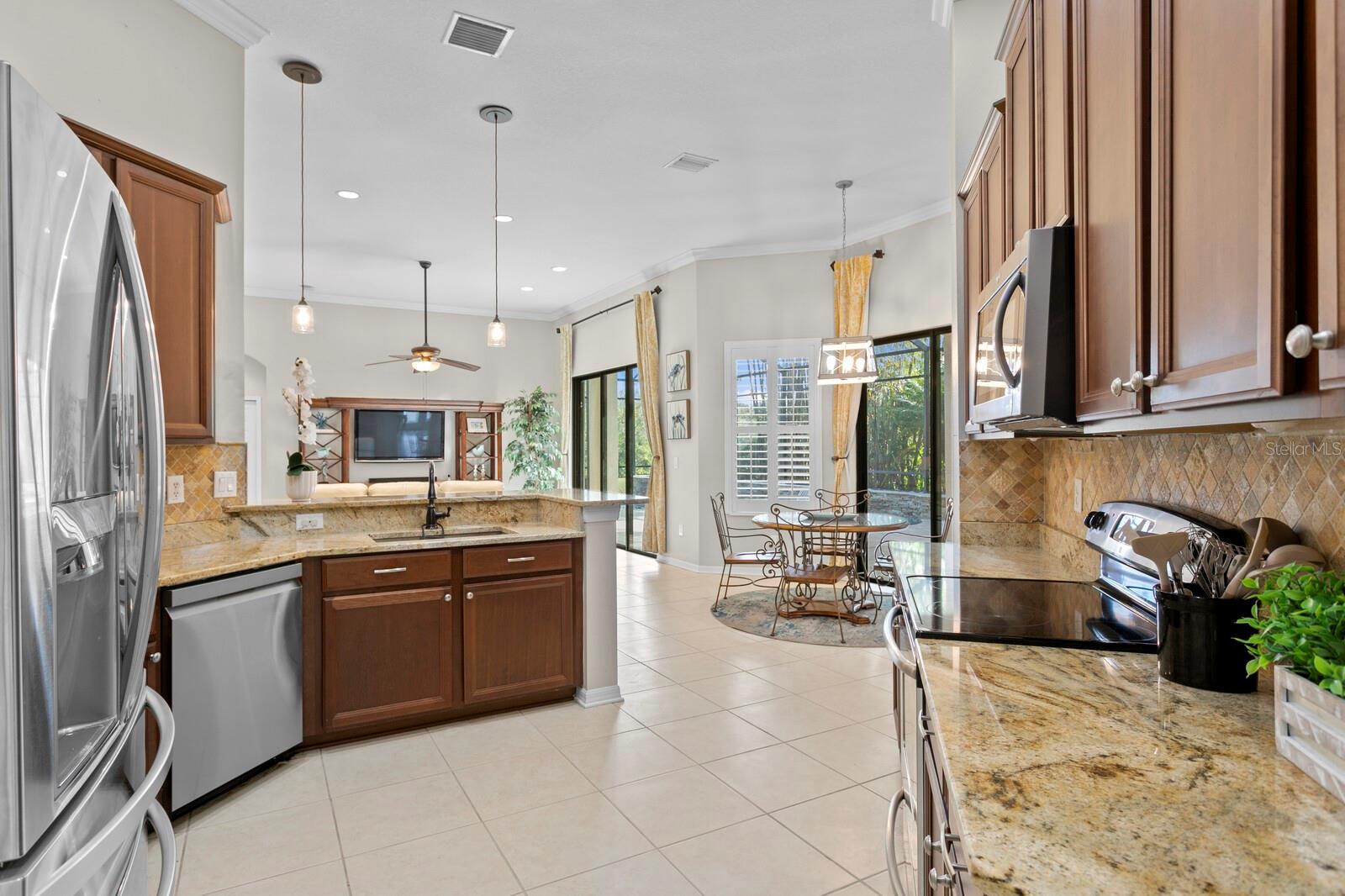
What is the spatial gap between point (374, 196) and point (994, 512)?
4782 millimetres

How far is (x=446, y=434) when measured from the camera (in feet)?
30.0

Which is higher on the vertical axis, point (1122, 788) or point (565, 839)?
point (1122, 788)

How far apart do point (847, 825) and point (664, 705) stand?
1311 mm

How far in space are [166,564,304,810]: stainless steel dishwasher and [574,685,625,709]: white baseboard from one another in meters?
1.24

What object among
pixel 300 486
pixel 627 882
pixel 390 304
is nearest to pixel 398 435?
pixel 390 304

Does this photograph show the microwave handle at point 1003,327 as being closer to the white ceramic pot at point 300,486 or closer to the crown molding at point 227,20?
the white ceramic pot at point 300,486

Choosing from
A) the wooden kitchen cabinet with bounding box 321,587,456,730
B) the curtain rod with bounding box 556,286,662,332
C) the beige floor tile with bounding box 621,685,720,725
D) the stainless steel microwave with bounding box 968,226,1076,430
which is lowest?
the beige floor tile with bounding box 621,685,720,725

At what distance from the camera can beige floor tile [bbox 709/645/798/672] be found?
4230 mm

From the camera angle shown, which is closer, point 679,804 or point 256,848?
point 256,848

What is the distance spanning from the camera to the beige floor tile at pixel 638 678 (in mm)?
3844

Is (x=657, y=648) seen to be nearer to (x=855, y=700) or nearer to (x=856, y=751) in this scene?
(x=855, y=700)

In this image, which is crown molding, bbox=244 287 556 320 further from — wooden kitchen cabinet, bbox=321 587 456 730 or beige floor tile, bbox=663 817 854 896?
beige floor tile, bbox=663 817 854 896

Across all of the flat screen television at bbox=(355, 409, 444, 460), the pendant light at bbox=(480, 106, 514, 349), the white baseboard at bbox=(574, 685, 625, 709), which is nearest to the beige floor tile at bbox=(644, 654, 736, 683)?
the white baseboard at bbox=(574, 685, 625, 709)

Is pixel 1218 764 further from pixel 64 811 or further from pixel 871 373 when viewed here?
pixel 871 373
